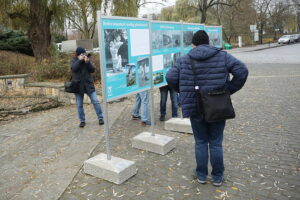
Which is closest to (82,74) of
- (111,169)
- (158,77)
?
(158,77)

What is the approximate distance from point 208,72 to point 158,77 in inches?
85.2

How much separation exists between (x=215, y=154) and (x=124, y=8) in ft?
35.3

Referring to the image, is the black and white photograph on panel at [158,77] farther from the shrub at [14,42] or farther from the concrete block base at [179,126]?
the shrub at [14,42]

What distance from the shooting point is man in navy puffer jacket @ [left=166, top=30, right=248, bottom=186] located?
3.56m

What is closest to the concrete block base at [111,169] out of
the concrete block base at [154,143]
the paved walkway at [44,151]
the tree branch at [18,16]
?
the paved walkway at [44,151]

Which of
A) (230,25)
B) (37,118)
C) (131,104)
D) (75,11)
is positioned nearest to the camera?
(37,118)

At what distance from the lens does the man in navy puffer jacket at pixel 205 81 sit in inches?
140

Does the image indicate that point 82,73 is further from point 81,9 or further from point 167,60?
point 81,9

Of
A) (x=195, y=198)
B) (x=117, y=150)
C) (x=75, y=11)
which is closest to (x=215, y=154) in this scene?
(x=195, y=198)

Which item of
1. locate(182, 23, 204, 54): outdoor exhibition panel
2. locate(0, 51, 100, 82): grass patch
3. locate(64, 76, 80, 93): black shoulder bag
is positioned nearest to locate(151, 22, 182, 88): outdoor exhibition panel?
locate(182, 23, 204, 54): outdoor exhibition panel

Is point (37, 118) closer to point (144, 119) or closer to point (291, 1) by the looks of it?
point (144, 119)

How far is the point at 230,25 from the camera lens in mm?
46688

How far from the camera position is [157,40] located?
5.40 m

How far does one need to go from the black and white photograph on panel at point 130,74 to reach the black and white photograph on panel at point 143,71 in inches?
7.4
